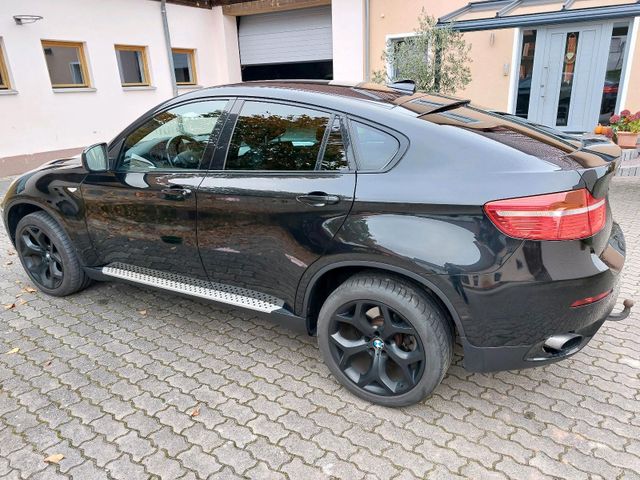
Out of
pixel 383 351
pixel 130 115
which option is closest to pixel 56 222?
pixel 383 351

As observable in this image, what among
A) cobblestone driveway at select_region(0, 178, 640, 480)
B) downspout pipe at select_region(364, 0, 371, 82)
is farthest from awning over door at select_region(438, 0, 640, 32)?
cobblestone driveway at select_region(0, 178, 640, 480)

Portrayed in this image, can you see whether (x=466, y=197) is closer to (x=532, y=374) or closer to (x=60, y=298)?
(x=532, y=374)

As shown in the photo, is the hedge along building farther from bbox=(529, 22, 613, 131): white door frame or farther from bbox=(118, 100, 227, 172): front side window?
bbox=(118, 100, 227, 172): front side window

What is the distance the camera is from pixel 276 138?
8.84 feet

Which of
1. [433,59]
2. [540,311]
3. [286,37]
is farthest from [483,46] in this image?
Result: [540,311]

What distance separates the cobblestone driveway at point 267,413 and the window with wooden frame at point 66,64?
8621 mm

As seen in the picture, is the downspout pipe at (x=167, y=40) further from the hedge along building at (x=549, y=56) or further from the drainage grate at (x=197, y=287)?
the drainage grate at (x=197, y=287)

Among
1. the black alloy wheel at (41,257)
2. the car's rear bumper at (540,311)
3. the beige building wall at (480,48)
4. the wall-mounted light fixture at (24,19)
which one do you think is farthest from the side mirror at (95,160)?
the beige building wall at (480,48)

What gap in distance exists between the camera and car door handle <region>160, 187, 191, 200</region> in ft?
9.40

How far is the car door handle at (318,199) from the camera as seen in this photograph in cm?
237

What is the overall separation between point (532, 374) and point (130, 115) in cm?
1129

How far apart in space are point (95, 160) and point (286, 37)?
1160 cm

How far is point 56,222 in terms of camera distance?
3.69m

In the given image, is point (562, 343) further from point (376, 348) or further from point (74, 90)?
point (74, 90)
